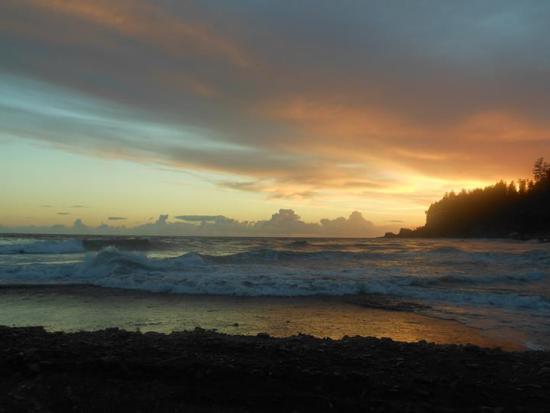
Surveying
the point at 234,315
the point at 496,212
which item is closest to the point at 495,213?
the point at 496,212

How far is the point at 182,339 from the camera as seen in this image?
765cm

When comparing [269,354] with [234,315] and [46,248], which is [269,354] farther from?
[46,248]

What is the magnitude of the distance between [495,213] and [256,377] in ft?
387

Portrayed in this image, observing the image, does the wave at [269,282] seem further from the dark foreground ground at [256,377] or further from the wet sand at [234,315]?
the dark foreground ground at [256,377]

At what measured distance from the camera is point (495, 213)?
111 m

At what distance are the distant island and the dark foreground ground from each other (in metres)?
86.2

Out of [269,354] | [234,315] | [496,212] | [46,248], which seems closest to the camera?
[269,354]

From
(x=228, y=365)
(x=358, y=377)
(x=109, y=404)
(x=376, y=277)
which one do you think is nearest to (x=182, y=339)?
(x=228, y=365)

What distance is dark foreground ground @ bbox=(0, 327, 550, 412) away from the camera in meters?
5.05

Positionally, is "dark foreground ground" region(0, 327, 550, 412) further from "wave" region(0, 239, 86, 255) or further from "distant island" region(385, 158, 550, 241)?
"distant island" region(385, 158, 550, 241)

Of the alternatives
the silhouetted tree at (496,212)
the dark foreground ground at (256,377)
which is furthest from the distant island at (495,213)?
the dark foreground ground at (256,377)

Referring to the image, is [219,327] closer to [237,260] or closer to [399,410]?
[399,410]

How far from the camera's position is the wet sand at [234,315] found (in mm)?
10523

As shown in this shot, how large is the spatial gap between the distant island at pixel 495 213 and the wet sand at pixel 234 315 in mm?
80060
